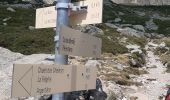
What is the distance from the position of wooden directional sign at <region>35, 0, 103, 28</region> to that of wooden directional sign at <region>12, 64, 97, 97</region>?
3.11ft

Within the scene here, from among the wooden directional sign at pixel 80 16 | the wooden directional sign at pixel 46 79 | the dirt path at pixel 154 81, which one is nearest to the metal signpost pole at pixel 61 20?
the wooden directional sign at pixel 46 79

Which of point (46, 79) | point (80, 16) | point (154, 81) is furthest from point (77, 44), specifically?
point (154, 81)

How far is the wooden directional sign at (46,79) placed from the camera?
662cm

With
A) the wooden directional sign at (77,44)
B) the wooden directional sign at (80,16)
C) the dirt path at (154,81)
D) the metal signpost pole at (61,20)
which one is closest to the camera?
the wooden directional sign at (77,44)

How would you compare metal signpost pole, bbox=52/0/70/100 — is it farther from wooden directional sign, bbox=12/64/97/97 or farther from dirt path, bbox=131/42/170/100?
dirt path, bbox=131/42/170/100

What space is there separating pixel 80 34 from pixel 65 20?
1.95 feet

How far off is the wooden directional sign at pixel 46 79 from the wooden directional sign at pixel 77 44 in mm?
302

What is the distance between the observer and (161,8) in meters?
83.6

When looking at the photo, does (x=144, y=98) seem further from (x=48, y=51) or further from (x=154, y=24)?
(x=154, y=24)

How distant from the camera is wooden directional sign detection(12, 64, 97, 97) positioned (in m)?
6.62

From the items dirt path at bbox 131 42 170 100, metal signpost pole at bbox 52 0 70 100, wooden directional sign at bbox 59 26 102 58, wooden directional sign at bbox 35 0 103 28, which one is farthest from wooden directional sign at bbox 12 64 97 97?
dirt path at bbox 131 42 170 100

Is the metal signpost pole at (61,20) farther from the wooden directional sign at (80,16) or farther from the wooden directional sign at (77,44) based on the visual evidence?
the wooden directional sign at (80,16)

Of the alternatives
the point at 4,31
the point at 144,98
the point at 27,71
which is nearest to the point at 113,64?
the point at 144,98

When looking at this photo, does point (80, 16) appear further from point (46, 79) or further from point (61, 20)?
point (46, 79)
